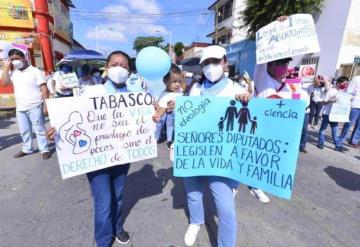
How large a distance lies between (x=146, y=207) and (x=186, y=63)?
16931 mm

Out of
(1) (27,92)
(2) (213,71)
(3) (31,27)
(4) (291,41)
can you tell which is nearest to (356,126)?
(4) (291,41)

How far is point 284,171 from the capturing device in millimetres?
1914

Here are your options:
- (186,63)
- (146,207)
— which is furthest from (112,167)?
(186,63)

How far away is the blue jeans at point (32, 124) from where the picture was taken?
4.55 metres

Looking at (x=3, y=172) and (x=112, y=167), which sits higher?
(x=112, y=167)

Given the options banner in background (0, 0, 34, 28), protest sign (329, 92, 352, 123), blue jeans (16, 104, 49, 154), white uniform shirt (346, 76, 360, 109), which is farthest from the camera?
banner in background (0, 0, 34, 28)

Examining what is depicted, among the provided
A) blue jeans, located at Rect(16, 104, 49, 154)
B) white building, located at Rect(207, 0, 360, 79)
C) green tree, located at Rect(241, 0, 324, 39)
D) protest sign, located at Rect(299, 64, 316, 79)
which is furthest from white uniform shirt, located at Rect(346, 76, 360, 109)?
green tree, located at Rect(241, 0, 324, 39)

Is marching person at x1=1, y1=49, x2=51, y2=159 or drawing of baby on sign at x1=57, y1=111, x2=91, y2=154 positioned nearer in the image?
drawing of baby on sign at x1=57, y1=111, x2=91, y2=154

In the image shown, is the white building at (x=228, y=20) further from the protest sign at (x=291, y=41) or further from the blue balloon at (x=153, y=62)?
the blue balloon at (x=153, y=62)

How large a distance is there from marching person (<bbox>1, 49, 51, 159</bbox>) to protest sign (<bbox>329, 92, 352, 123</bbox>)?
6.26 metres

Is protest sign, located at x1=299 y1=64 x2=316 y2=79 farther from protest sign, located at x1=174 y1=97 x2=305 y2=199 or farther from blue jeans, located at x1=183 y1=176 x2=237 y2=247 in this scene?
blue jeans, located at x1=183 y1=176 x2=237 y2=247

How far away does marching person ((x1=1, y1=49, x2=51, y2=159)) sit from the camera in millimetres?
4180

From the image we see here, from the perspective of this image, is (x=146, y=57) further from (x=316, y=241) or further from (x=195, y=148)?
(x=316, y=241)

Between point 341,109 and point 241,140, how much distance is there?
194 inches
